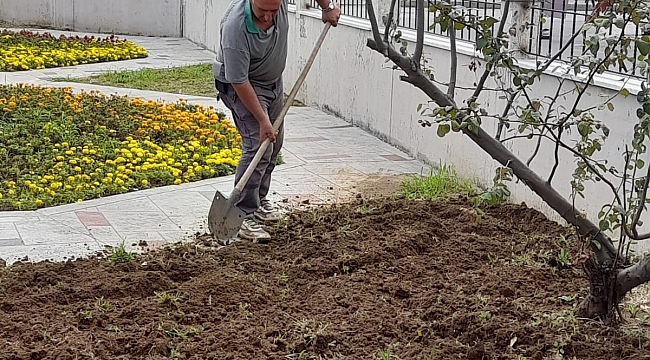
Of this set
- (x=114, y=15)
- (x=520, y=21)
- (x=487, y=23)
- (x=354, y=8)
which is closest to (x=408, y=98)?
(x=520, y=21)

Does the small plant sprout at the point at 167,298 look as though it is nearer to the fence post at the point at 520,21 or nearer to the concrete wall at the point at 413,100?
the concrete wall at the point at 413,100

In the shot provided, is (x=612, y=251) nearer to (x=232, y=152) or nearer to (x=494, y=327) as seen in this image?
(x=494, y=327)

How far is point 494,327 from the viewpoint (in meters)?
3.91

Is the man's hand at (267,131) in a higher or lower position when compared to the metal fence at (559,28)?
lower

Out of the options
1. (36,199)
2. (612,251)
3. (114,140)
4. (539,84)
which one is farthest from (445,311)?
(114,140)

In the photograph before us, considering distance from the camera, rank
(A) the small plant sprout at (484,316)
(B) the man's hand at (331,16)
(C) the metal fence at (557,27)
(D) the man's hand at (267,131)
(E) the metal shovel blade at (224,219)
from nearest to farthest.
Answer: (A) the small plant sprout at (484,316) < (D) the man's hand at (267,131) < (E) the metal shovel blade at (224,219) < (C) the metal fence at (557,27) < (B) the man's hand at (331,16)

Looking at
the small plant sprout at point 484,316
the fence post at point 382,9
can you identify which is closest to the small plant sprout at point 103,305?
the small plant sprout at point 484,316

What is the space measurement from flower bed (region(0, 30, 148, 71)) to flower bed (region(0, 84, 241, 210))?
10.2 ft

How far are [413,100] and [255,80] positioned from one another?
2.46 metres

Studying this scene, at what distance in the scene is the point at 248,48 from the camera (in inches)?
197

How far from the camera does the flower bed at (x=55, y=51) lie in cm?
1282

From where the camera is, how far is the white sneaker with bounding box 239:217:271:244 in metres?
5.33

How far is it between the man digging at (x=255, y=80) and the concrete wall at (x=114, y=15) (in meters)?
12.5

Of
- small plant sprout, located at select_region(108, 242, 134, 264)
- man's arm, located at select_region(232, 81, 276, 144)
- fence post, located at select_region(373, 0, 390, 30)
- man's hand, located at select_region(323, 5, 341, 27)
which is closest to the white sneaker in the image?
man's arm, located at select_region(232, 81, 276, 144)
